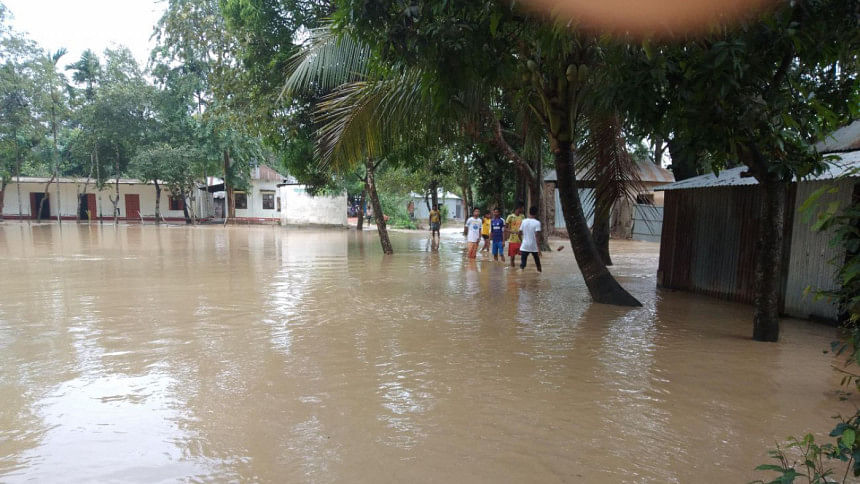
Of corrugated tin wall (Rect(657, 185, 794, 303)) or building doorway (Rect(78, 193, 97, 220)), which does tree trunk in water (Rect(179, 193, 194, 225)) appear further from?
corrugated tin wall (Rect(657, 185, 794, 303))

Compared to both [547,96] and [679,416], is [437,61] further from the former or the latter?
[679,416]

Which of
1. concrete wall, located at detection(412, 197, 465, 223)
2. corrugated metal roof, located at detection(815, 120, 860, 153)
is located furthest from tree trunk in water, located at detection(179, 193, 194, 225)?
corrugated metal roof, located at detection(815, 120, 860, 153)

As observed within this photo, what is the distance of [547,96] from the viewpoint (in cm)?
748

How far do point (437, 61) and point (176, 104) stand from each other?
30.3 metres

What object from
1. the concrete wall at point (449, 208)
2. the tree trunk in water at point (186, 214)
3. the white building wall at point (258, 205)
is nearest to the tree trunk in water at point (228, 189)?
the tree trunk in water at point (186, 214)

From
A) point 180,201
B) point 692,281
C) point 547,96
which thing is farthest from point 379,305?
point 180,201

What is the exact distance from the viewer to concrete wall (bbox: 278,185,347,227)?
3438 centimetres

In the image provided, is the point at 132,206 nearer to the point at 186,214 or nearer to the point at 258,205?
the point at 186,214

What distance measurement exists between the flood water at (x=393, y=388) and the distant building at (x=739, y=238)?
51 cm

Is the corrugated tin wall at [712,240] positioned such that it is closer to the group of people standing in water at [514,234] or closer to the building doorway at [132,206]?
the group of people standing in water at [514,234]

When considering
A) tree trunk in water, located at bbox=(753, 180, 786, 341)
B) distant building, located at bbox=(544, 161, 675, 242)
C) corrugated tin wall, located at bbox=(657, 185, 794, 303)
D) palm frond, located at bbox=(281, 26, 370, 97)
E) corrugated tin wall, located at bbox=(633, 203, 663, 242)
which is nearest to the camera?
tree trunk in water, located at bbox=(753, 180, 786, 341)

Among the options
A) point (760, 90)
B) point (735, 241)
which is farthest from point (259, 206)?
point (760, 90)

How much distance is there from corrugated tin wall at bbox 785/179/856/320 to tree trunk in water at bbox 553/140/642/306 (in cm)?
205

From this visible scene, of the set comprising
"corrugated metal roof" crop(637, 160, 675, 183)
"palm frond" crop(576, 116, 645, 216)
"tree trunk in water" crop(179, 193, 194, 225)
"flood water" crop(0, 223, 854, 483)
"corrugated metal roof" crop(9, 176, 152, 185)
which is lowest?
"flood water" crop(0, 223, 854, 483)
